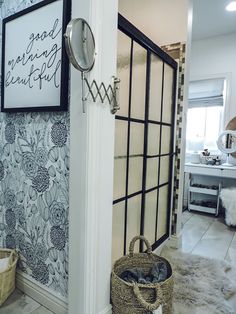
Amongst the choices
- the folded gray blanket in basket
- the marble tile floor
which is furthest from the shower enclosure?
the marble tile floor

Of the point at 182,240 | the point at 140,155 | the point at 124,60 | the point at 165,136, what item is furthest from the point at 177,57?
the point at 182,240

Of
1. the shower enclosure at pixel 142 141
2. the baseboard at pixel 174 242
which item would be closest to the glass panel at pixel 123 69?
the shower enclosure at pixel 142 141

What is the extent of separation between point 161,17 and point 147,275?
7.12ft

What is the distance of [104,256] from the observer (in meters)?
1.24

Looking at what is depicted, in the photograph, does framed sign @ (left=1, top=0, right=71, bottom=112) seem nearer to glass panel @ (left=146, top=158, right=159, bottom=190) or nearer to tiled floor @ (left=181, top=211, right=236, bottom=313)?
glass panel @ (left=146, top=158, right=159, bottom=190)

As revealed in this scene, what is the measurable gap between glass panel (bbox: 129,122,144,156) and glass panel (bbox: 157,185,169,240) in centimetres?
61

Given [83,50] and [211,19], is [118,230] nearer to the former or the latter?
[83,50]

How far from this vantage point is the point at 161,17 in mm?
2264

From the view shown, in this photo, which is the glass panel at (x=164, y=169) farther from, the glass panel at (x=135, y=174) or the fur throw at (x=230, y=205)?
the fur throw at (x=230, y=205)

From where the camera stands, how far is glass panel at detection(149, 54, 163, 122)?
1.89 metres

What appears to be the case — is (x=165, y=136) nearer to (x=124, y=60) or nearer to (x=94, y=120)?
(x=124, y=60)

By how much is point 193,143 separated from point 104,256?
301cm

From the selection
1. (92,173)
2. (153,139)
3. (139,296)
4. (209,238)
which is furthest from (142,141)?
(209,238)

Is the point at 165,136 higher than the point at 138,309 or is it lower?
higher
